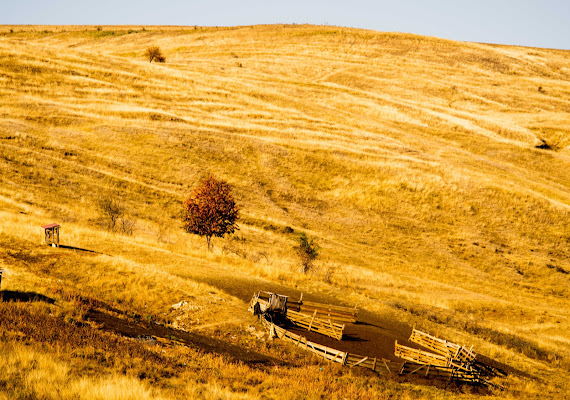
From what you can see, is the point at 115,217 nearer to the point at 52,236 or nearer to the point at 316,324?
the point at 52,236

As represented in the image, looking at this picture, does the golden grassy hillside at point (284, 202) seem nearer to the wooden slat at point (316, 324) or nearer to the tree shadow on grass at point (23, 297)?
the tree shadow on grass at point (23, 297)

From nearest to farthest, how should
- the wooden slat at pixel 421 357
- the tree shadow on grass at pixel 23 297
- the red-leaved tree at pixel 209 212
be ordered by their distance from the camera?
the tree shadow on grass at pixel 23 297 < the wooden slat at pixel 421 357 < the red-leaved tree at pixel 209 212

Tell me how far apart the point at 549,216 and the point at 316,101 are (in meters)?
59.0

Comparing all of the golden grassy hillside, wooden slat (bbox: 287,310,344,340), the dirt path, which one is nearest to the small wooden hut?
the golden grassy hillside

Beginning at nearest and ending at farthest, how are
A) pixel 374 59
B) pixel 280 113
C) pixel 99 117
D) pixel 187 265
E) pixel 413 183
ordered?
pixel 187 265
pixel 413 183
pixel 99 117
pixel 280 113
pixel 374 59

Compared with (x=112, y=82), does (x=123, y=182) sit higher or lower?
lower

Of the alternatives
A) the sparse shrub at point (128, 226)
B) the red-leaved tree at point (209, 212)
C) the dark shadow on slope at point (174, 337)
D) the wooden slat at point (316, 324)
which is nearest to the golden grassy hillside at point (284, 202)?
the sparse shrub at point (128, 226)

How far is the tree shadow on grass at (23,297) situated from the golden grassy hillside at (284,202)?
47.7 inches

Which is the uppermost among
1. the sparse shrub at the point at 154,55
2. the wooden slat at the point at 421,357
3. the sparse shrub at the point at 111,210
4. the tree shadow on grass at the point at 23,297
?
the sparse shrub at the point at 154,55

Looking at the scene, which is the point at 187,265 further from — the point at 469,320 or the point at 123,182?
the point at 123,182

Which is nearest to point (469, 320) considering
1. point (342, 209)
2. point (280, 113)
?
point (342, 209)

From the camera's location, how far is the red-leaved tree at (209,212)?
174 ft

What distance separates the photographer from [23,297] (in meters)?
24.3

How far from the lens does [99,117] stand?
282ft
